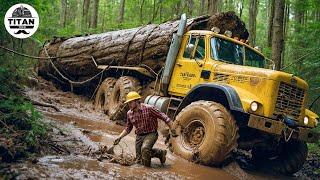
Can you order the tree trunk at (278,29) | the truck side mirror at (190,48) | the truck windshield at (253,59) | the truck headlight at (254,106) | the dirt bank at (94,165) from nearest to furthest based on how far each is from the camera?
the dirt bank at (94,165) < the truck headlight at (254,106) < the truck side mirror at (190,48) < the truck windshield at (253,59) < the tree trunk at (278,29)

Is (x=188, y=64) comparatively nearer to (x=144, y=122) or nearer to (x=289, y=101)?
(x=289, y=101)

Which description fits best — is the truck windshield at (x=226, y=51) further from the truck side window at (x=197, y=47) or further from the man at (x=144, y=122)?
the man at (x=144, y=122)

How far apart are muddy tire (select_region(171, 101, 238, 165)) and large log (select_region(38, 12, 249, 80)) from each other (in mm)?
3123

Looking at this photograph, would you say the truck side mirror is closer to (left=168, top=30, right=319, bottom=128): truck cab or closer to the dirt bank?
(left=168, top=30, right=319, bottom=128): truck cab

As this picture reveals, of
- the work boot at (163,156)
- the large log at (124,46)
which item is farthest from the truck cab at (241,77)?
the work boot at (163,156)

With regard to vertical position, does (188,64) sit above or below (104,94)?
above

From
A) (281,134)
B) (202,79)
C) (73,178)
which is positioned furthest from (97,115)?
(73,178)

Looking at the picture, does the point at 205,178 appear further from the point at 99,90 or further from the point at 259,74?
the point at 99,90

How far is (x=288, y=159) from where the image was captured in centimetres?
807

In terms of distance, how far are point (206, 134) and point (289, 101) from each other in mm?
1723

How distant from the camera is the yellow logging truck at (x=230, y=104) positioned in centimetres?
697

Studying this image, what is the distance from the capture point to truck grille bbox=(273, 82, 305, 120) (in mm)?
7211

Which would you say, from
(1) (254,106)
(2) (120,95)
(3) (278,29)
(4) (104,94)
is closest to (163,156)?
(1) (254,106)

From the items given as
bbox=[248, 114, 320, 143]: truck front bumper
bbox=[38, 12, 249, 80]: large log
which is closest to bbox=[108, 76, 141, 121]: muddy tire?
bbox=[38, 12, 249, 80]: large log
